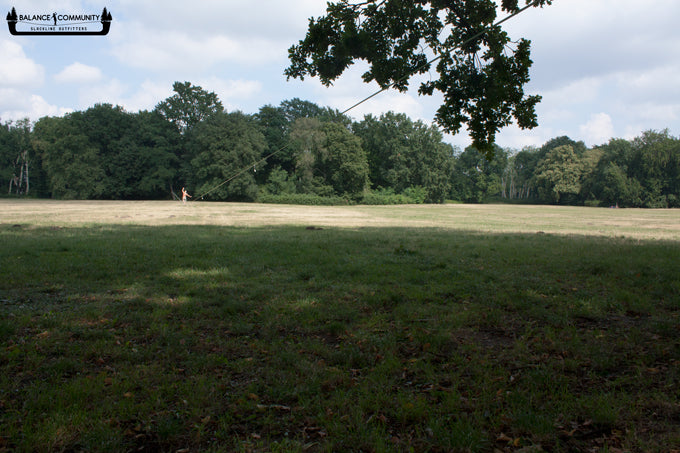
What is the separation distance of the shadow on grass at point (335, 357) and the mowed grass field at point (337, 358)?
2 cm

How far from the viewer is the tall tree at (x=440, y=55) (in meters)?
10.9

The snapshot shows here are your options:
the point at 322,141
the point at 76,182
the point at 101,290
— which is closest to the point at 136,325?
the point at 101,290

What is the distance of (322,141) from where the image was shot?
65.1 metres

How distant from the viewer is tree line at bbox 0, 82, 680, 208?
6347 cm

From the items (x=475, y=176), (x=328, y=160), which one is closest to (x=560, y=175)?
(x=475, y=176)

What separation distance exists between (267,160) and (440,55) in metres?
Answer: 64.1

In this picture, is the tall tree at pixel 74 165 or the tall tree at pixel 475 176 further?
the tall tree at pixel 475 176

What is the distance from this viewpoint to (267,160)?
73.2 m

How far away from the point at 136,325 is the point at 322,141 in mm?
61027

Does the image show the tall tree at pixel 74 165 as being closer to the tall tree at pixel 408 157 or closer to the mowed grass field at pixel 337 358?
the tall tree at pixel 408 157

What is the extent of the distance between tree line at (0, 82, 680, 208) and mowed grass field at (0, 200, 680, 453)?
49272 mm

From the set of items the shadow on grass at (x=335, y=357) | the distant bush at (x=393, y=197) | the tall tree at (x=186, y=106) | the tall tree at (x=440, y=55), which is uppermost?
the tall tree at (x=186, y=106)

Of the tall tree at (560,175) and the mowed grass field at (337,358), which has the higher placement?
the tall tree at (560,175)

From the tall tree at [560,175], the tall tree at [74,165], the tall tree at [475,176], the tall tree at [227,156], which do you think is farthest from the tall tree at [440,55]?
the tall tree at [475,176]
